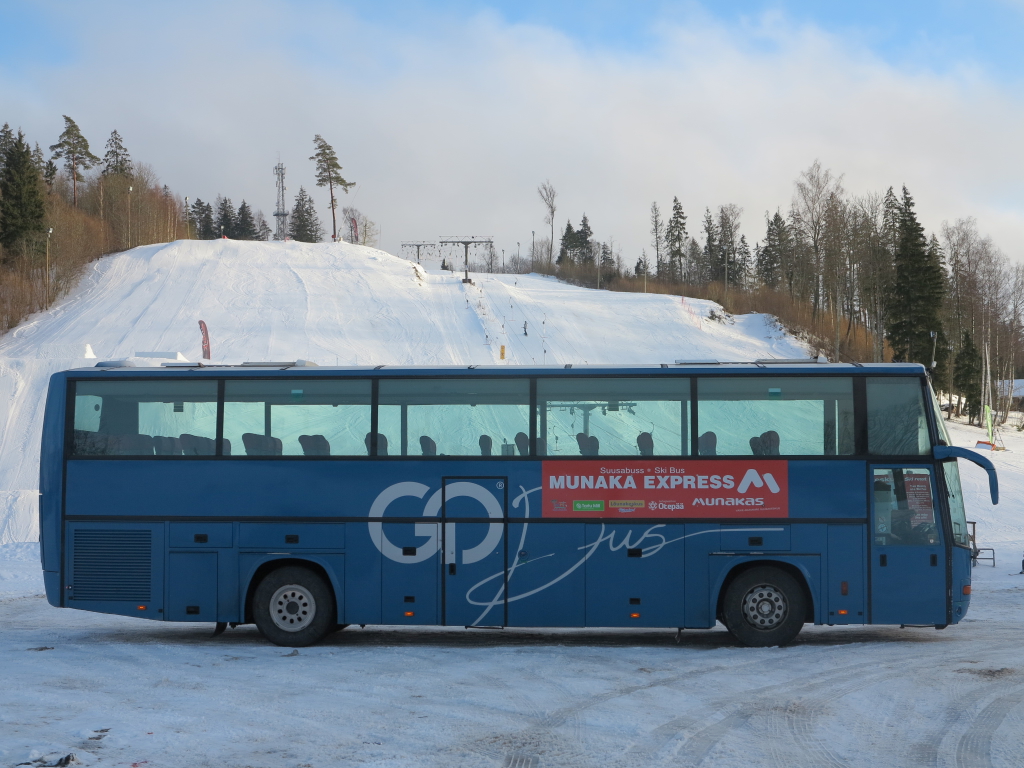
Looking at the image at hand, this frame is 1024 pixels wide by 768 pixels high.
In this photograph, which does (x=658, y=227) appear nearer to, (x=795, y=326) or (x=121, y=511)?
(x=795, y=326)

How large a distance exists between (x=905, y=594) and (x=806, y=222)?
170 feet

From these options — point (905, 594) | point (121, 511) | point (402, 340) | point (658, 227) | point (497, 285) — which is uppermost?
point (658, 227)

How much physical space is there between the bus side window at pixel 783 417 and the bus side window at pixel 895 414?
0.27 metres

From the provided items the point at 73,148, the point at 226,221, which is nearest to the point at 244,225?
the point at 226,221

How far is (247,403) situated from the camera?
11.4 m

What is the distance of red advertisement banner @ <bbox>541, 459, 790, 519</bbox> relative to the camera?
10922 mm

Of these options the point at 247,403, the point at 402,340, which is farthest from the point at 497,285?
the point at 247,403

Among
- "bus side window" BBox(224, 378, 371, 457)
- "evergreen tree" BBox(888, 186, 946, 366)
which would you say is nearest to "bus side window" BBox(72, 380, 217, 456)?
"bus side window" BBox(224, 378, 371, 457)

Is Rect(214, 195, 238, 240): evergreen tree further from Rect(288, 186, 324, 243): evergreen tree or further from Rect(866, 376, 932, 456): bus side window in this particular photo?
Rect(866, 376, 932, 456): bus side window

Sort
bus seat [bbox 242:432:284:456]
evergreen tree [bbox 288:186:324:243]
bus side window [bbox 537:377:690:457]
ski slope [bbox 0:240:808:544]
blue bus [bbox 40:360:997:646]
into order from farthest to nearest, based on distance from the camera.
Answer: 1. evergreen tree [bbox 288:186:324:243]
2. ski slope [bbox 0:240:808:544]
3. bus seat [bbox 242:432:284:456]
4. bus side window [bbox 537:377:690:457]
5. blue bus [bbox 40:360:997:646]

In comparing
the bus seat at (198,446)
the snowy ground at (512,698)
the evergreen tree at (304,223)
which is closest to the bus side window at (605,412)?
the snowy ground at (512,698)

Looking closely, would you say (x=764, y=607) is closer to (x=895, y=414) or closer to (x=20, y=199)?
(x=895, y=414)

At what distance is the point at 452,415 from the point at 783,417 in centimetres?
425

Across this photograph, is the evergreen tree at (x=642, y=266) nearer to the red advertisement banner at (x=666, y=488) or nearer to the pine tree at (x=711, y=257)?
the pine tree at (x=711, y=257)
